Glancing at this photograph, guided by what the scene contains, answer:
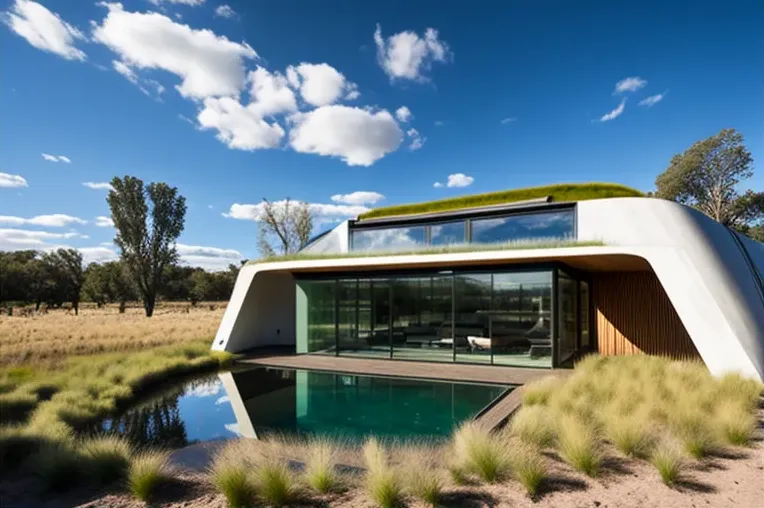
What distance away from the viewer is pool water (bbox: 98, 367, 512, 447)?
654cm

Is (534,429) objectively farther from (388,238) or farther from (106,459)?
(388,238)

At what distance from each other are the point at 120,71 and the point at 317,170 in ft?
47.3

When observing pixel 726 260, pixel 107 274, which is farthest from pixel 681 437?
pixel 107 274

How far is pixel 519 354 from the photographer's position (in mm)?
10766

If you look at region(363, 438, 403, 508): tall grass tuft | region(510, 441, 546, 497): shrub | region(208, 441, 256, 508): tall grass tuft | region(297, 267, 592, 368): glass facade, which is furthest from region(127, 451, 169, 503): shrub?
region(297, 267, 592, 368): glass facade

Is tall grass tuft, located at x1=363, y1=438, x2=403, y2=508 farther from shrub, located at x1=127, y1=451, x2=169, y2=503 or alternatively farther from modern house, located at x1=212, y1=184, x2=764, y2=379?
modern house, located at x1=212, y1=184, x2=764, y2=379

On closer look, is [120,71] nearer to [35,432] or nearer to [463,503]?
[35,432]

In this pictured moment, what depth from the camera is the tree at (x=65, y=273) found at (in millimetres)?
32875

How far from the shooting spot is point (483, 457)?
4285mm

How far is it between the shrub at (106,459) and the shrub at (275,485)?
175 centimetres

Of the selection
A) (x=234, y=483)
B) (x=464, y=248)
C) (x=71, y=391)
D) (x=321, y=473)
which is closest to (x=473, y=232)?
(x=464, y=248)

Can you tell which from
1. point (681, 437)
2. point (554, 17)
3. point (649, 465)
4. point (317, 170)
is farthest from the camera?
point (317, 170)

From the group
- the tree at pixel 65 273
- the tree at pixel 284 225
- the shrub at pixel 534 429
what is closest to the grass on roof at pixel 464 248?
the shrub at pixel 534 429

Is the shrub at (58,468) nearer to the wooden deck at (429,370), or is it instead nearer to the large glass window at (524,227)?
the wooden deck at (429,370)
